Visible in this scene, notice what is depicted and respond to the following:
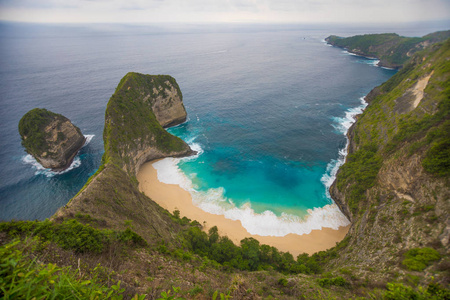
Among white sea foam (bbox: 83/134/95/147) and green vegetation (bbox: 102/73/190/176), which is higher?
green vegetation (bbox: 102/73/190/176)

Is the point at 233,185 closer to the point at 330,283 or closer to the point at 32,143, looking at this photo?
the point at 330,283

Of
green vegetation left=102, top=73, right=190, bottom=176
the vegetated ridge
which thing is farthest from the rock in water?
the vegetated ridge

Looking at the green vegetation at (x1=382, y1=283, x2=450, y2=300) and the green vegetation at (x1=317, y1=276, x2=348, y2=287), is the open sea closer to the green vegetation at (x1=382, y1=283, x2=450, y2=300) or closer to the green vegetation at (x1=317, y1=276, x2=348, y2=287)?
the green vegetation at (x1=317, y1=276, x2=348, y2=287)

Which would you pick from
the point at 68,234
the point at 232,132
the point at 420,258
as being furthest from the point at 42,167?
the point at 420,258

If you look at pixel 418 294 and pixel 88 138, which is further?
pixel 88 138

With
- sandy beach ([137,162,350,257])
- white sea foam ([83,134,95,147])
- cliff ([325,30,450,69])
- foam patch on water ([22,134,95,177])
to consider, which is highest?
cliff ([325,30,450,69])

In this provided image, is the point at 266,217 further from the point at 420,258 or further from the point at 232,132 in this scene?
the point at 232,132

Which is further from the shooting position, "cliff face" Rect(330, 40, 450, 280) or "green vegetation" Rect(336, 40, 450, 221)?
"green vegetation" Rect(336, 40, 450, 221)
